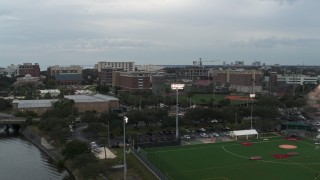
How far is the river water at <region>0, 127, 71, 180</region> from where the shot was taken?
1025 inches

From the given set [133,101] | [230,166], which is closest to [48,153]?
[230,166]

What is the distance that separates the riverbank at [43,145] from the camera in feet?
96.4

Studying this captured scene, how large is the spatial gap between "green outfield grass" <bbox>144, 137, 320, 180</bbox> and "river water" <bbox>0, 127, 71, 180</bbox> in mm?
7014

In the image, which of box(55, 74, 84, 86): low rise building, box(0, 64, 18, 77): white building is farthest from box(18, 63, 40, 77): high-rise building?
box(55, 74, 84, 86): low rise building

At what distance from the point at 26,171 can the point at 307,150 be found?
811 inches

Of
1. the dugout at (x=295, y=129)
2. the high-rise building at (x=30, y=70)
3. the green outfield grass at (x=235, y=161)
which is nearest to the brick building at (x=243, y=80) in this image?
the dugout at (x=295, y=129)

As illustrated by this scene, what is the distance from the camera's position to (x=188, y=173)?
76.3 feet

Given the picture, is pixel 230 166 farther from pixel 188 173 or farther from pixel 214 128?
pixel 214 128

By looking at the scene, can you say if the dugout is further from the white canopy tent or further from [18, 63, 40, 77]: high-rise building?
[18, 63, 40, 77]: high-rise building

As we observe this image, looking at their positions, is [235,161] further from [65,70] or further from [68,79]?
[65,70]

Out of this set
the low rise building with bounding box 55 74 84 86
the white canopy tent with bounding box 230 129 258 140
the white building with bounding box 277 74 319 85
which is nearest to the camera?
the white canopy tent with bounding box 230 129 258 140

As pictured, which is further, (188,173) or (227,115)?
(227,115)

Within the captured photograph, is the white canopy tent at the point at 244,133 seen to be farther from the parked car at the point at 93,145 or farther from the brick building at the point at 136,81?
the brick building at the point at 136,81

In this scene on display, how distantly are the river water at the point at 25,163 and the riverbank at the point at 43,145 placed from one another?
320mm
